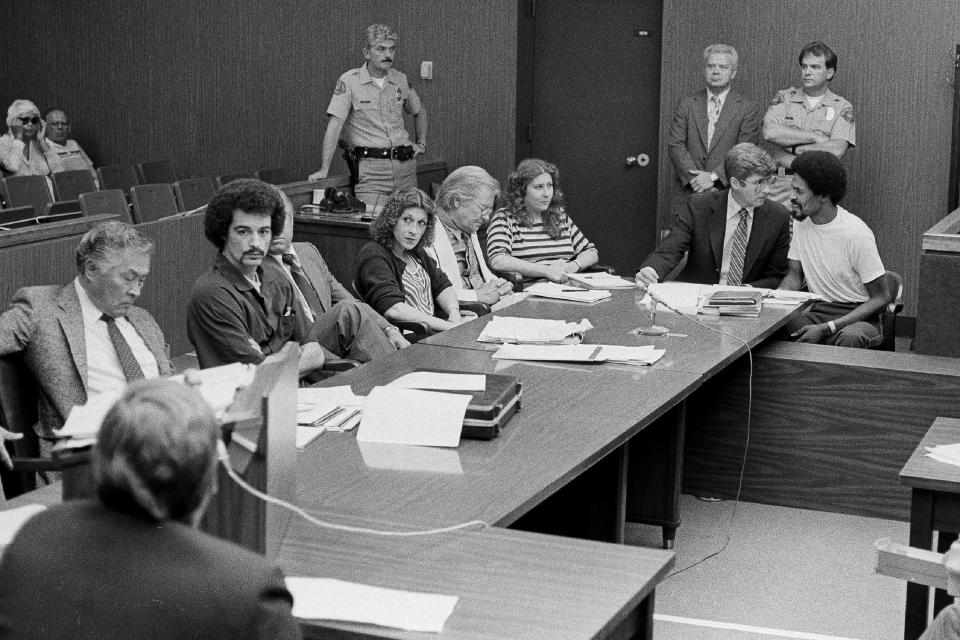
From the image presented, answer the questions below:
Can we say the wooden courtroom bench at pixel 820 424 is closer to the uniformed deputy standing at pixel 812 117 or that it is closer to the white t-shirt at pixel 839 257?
the white t-shirt at pixel 839 257

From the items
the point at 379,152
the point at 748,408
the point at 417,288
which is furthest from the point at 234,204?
the point at 379,152

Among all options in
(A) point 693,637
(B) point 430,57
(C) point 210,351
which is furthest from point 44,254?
(B) point 430,57

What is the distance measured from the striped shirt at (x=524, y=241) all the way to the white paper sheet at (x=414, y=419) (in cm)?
299

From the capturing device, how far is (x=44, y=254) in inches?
213

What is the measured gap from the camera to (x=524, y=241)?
6258mm

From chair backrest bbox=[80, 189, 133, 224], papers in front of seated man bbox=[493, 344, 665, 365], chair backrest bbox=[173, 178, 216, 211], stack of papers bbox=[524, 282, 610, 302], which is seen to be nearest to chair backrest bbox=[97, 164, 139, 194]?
chair backrest bbox=[173, 178, 216, 211]

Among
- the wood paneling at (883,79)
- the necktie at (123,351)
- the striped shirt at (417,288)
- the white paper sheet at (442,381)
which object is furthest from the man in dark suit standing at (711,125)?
the necktie at (123,351)

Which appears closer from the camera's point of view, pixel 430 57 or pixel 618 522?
pixel 618 522

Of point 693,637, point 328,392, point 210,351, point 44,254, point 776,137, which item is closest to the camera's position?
point 328,392

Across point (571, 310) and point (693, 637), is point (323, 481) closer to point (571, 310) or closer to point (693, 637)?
point (693, 637)

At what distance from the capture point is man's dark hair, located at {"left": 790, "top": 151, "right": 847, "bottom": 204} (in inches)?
215

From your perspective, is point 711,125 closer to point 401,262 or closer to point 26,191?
point 401,262

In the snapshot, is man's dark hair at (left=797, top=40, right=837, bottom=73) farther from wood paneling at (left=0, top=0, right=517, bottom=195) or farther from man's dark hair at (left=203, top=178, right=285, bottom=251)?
man's dark hair at (left=203, top=178, right=285, bottom=251)

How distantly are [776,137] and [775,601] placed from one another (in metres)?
4.43
